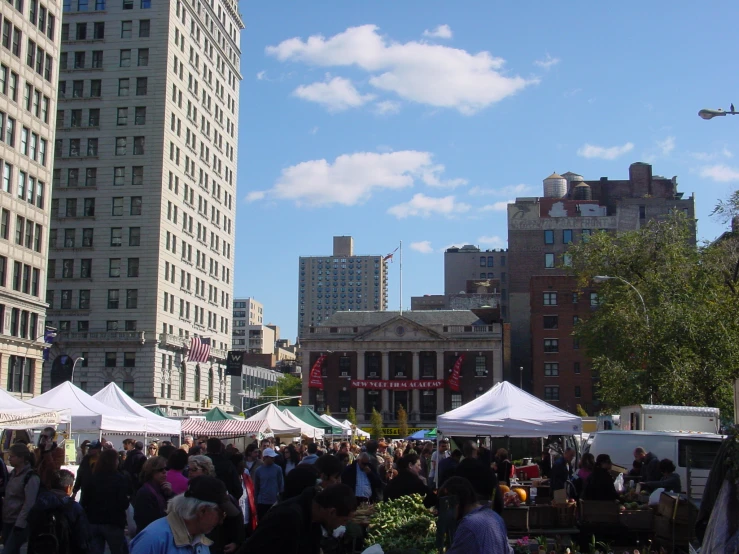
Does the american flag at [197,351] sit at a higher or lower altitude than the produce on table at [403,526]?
higher

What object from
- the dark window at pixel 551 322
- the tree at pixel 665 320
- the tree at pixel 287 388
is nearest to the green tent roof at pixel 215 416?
the tree at pixel 665 320

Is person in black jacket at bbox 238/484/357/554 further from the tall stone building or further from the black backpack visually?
the tall stone building

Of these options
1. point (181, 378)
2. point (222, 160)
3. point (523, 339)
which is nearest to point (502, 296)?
point (523, 339)

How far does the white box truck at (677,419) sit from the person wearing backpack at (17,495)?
811 inches

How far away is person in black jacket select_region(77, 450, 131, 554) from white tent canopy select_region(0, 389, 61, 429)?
1156 cm

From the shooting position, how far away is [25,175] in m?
53.7

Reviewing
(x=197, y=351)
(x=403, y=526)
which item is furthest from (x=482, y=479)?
(x=197, y=351)

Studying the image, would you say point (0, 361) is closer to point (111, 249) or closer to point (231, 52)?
point (111, 249)

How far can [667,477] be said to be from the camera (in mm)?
16078

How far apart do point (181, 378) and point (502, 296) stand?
2269 inches

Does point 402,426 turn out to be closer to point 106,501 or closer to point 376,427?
point 376,427

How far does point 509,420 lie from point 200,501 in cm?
1485

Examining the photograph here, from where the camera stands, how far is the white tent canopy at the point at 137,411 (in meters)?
26.3

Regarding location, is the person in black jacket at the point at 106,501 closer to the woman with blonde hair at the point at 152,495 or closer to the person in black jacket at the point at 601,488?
the woman with blonde hair at the point at 152,495
